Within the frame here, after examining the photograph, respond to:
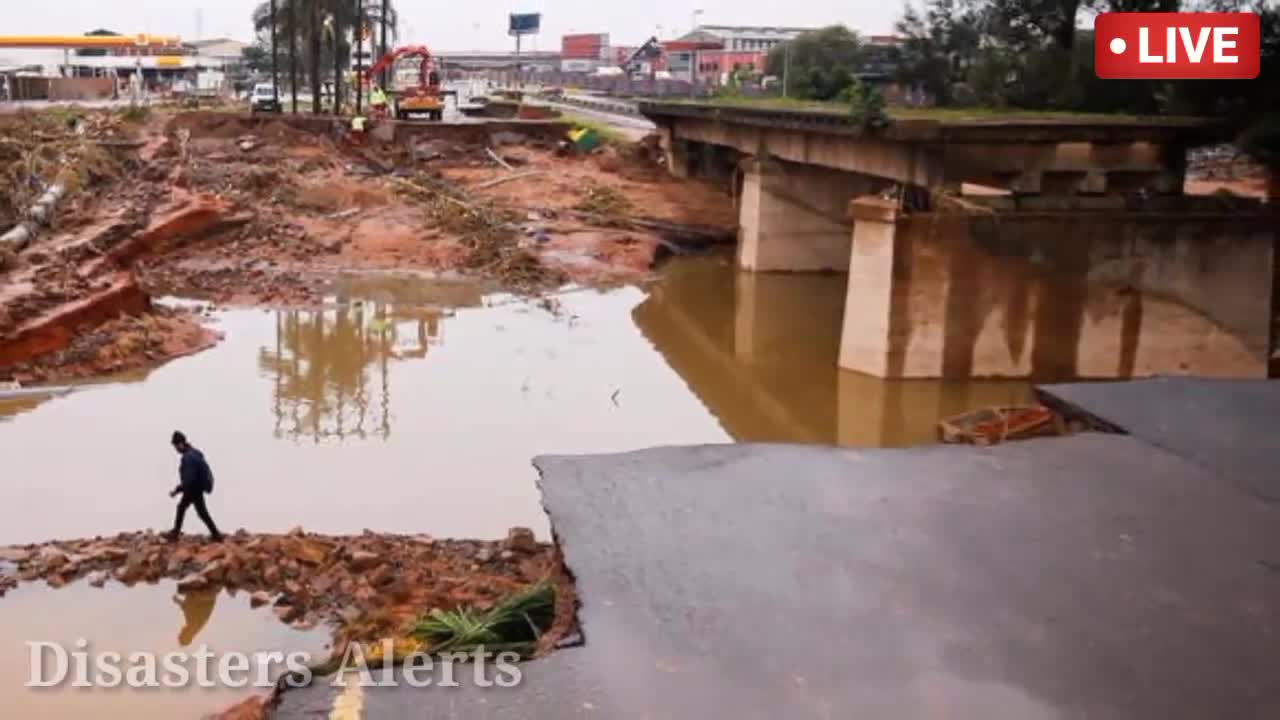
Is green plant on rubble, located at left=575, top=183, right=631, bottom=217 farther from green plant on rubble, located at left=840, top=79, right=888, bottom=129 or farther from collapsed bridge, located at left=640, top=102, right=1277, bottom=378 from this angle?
collapsed bridge, located at left=640, top=102, right=1277, bottom=378

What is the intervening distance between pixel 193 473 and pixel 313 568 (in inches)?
61.3

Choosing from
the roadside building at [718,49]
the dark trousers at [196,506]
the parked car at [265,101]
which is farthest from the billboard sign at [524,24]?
the dark trousers at [196,506]

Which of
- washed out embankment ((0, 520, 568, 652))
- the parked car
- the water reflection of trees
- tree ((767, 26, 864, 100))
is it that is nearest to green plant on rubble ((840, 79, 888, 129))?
the water reflection of trees

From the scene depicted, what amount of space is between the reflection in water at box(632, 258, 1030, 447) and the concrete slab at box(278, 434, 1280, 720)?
31.8 ft

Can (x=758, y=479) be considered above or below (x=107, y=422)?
above

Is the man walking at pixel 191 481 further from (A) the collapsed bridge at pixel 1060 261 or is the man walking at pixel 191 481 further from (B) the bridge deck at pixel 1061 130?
(B) the bridge deck at pixel 1061 130

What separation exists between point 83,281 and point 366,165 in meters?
23.6

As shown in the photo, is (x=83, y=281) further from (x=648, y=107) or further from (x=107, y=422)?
(x=648, y=107)

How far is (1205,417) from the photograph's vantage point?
1185 centimetres

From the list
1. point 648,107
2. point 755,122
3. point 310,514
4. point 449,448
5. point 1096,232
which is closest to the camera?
point 310,514

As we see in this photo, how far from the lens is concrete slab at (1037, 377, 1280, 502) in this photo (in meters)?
10.6

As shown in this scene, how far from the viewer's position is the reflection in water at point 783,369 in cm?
2125

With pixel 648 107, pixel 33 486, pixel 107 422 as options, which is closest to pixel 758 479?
pixel 33 486

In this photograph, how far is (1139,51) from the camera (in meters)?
25.7
